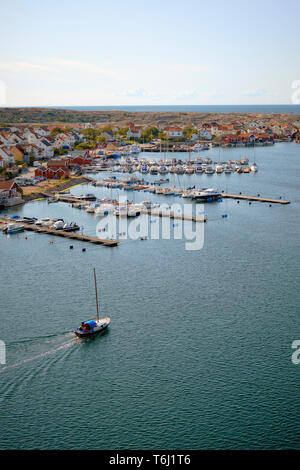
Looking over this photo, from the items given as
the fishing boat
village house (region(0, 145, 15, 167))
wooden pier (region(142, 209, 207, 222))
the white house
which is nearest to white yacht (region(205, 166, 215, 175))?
wooden pier (region(142, 209, 207, 222))

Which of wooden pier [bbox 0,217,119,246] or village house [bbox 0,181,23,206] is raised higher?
village house [bbox 0,181,23,206]

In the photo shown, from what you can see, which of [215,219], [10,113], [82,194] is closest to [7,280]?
[215,219]

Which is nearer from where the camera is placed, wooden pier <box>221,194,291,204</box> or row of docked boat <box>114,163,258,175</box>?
wooden pier <box>221,194,291,204</box>

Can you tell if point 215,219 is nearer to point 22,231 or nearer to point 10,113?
point 22,231

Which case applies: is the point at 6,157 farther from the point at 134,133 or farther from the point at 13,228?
the point at 134,133

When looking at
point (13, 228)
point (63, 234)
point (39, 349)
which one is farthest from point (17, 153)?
point (39, 349)

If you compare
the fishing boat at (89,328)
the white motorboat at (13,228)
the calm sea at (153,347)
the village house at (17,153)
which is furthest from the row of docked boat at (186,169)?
the fishing boat at (89,328)

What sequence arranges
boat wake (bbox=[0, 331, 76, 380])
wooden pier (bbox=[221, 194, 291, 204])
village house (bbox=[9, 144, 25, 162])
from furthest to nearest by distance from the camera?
village house (bbox=[9, 144, 25, 162]) < wooden pier (bbox=[221, 194, 291, 204]) < boat wake (bbox=[0, 331, 76, 380])

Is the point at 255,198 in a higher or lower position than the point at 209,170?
Result: lower

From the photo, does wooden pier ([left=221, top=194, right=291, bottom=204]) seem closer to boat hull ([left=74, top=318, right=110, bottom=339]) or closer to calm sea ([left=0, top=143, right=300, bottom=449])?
calm sea ([left=0, top=143, right=300, bottom=449])
